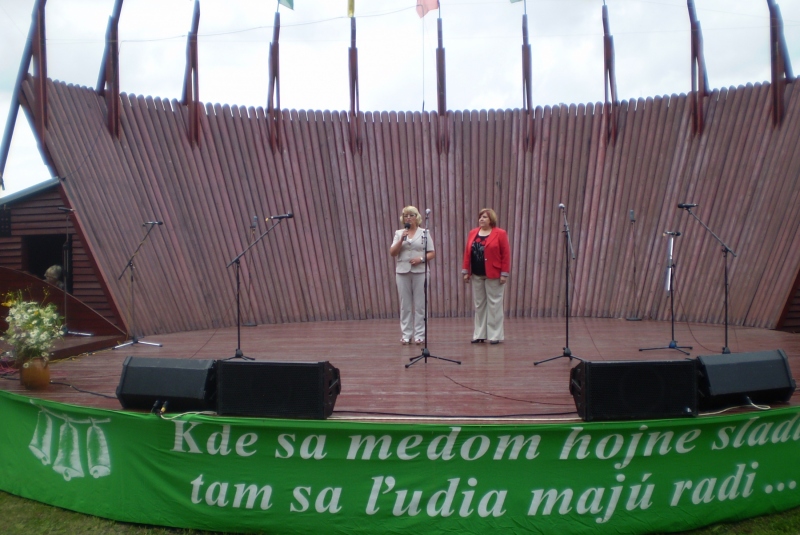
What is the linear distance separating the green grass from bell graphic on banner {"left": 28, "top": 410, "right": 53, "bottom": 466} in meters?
0.30


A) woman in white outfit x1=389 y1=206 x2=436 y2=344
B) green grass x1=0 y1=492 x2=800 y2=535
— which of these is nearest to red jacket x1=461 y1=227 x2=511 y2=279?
woman in white outfit x1=389 y1=206 x2=436 y2=344

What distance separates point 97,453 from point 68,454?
8.9 inches

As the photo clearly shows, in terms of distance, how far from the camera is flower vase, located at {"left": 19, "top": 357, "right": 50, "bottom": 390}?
511 cm

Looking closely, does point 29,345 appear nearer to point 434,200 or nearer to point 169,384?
point 169,384

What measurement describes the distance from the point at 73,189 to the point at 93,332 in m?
1.70

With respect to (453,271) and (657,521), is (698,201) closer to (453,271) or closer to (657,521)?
(453,271)

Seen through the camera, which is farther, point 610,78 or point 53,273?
point 610,78

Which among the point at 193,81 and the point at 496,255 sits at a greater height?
the point at 193,81

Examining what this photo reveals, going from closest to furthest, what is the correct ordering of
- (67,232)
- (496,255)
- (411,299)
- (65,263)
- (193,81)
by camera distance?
(496,255)
(411,299)
(65,263)
(67,232)
(193,81)

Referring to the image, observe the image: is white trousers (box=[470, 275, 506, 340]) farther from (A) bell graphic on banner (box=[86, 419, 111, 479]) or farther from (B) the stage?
(A) bell graphic on banner (box=[86, 419, 111, 479])

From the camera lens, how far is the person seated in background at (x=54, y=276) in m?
8.50

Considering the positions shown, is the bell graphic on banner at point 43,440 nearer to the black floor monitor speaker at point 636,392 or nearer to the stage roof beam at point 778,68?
the black floor monitor speaker at point 636,392

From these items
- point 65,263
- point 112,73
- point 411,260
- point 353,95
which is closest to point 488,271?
point 411,260

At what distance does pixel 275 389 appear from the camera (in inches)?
156
